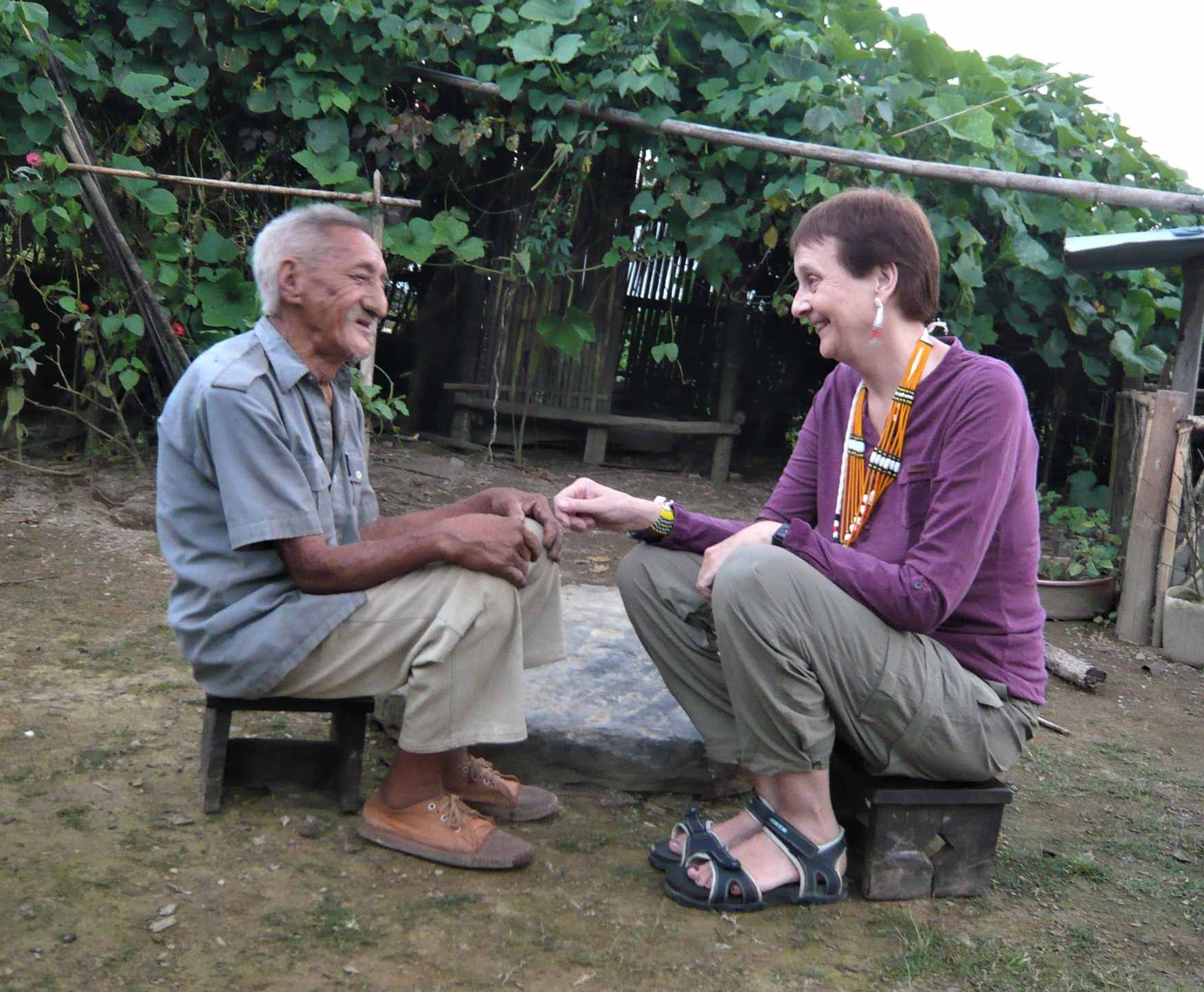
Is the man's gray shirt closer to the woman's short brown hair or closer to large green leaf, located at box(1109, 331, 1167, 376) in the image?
the woman's short brown hair

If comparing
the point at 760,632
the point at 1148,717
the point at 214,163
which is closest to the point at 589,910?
the point at 760,632

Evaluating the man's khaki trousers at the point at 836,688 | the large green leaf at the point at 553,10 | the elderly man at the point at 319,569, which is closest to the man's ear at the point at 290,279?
the elderly man at the point at 319,569

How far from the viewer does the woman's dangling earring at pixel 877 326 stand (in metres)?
2.60

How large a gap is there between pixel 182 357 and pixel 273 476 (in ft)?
11.9

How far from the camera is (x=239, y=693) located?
2.60 metres

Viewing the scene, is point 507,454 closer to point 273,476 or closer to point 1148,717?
point 1148,717

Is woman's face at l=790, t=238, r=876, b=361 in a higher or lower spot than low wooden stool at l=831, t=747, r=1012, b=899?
higher

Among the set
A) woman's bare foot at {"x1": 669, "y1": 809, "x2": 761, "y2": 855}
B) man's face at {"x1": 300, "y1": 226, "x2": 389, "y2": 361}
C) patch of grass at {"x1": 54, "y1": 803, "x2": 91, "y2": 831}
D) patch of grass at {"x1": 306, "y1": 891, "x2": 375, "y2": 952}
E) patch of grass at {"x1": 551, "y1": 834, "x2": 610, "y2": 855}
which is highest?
man's face at {"x1": 300, "y1": 226, "x2": 389, "y2": 361}

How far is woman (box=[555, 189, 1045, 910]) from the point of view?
2.43 meters

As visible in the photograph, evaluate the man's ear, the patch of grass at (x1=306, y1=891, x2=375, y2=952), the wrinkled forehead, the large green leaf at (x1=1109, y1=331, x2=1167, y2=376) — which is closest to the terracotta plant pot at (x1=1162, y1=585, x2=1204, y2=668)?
the large green leaf at (x1=1109, y1=331, x2=1167, y2=376)

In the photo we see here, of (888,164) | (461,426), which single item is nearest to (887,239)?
(888,164)

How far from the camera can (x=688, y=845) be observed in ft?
8.53

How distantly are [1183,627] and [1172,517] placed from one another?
0.49m

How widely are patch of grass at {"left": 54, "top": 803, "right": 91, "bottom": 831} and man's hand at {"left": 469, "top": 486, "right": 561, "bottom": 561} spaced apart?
117 centimetres
